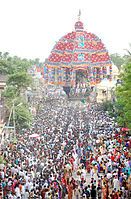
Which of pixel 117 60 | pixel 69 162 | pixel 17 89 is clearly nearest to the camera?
pixel 69 162

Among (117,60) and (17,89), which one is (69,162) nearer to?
(17,89)

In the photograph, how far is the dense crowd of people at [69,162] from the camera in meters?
15.9

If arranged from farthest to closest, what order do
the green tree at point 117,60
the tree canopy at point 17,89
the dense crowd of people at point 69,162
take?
the green tree at point 117,60 → the tree canopy at point 17,89 → the dense crowd of people at point 69,162

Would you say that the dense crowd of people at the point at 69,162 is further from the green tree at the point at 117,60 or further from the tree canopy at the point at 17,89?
the green tree at the point at 117,60

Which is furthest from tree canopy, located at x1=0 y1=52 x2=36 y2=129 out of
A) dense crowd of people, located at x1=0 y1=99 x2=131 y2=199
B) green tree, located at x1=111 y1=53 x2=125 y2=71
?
green tree, located at x1=111 y1=53 x2=125 y2=71

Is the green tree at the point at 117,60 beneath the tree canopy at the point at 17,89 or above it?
above

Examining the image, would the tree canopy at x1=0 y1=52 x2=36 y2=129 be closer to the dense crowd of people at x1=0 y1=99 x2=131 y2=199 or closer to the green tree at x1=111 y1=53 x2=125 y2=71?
the dense crowd of people at x1=0 y1=99 x2=131 y2=199

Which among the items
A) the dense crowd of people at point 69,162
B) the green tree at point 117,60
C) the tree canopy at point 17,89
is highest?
the green tree at point 117,60

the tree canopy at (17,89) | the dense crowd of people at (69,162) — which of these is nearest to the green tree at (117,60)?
the tree canopy at (17,89)

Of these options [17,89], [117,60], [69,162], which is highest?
[117,60]

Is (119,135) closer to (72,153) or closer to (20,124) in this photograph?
(72,153)

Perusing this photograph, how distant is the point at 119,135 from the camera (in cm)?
2580

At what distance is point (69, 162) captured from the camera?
20.0m

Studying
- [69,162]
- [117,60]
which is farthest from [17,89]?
[117,60]
